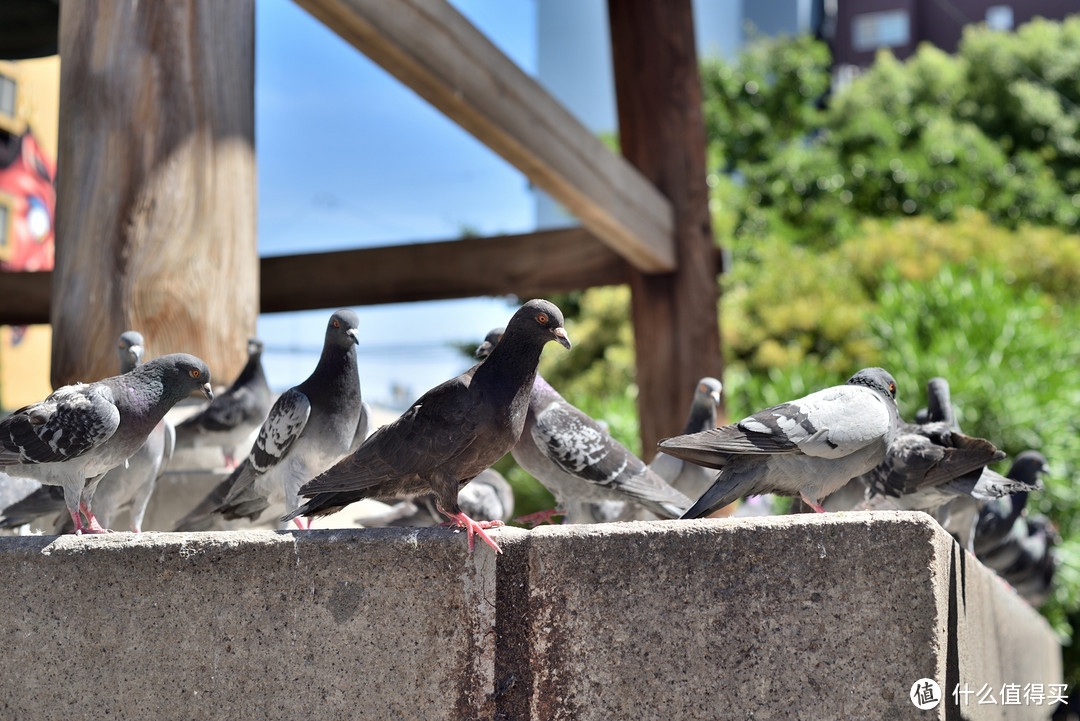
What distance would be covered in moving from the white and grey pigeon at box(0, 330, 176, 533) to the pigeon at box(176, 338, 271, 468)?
1.06 ft

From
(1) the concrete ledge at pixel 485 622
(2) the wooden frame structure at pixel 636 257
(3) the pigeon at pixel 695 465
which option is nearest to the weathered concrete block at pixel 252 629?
(1) the concrete ledge at pixel 485 622

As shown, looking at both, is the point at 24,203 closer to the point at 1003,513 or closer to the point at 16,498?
the point at 16,498

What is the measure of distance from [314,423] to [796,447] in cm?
114

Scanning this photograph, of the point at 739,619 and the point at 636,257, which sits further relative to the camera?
the point at 636,257

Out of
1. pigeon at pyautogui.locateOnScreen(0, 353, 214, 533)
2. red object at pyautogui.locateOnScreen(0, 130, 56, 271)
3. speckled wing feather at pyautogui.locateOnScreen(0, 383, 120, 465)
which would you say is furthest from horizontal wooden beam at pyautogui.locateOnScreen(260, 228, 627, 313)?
red object at pyautogui.locateOnScreen(0, 130, 56, 271)

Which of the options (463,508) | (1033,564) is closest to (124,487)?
(463,508)

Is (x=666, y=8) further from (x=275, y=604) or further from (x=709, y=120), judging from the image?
(x=709, y=120)

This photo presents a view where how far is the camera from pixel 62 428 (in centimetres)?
208

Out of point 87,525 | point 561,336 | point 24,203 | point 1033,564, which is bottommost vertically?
point 1033,564

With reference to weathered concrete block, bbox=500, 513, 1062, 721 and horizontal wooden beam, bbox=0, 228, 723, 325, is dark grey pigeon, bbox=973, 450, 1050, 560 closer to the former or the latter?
horizontal wooden beam, bbox=0, 228, 723, 325

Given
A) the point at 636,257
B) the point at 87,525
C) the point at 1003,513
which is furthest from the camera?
the point at 636,257

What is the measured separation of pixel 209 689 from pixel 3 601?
43 centimetres

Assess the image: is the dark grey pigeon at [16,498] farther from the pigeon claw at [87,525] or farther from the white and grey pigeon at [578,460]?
the white and grey pigeon at [578,460]

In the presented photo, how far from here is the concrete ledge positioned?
1.75m
